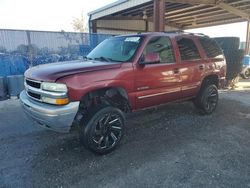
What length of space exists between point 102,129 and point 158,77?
5.02 ft

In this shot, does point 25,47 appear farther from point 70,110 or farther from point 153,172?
point 153,172

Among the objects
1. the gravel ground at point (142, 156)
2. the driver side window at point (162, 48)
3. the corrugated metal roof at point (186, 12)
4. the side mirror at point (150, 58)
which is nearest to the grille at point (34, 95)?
the gravel ground at point (142, 156)

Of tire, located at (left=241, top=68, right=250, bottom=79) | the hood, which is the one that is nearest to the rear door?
the hood

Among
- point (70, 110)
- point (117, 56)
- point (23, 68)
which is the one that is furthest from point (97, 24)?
point (70, 110)

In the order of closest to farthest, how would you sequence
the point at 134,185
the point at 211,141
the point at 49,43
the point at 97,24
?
the point at 134,185
the point at 211,141
the point at 49,43
the point at 97,24

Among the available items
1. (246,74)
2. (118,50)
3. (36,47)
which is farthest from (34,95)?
(246,74)

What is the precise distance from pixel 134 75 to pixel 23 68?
20.6 feet

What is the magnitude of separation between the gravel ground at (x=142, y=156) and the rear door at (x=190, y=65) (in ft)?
2.64

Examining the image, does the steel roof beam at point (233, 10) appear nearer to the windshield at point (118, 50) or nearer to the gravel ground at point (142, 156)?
the gravel ground at point (142, 156)

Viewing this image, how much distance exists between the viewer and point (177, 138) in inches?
171

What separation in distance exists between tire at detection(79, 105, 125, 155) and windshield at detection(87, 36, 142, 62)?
1052 mm

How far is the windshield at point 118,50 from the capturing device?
418cm

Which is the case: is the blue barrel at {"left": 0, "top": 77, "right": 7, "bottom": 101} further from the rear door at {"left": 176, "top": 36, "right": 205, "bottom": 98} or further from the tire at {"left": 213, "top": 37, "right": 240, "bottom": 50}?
the tire at {"left": 213, "top": 37, "right": 240, "bottom": 50}

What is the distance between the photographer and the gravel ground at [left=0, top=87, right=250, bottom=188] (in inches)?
118
